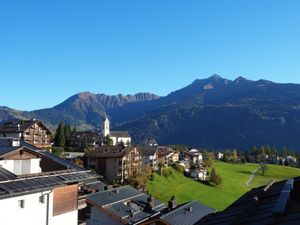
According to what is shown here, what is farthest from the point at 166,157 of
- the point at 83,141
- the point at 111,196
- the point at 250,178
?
the point at 111,196

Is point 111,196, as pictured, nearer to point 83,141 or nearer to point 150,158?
point 150,158

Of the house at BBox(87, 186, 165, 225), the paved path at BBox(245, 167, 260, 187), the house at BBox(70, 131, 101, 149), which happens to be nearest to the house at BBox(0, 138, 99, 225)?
the house at BBox(87, 186, 165, 225)

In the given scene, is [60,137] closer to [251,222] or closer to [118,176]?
[118,176]

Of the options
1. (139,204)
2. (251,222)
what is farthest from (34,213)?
(139,204)

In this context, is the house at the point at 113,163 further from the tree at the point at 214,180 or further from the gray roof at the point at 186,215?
the gray roof at the point at 186,215

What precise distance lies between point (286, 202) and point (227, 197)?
105m

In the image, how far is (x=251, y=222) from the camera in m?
8.98

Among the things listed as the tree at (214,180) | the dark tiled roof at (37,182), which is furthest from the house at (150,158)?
the dark tiled roof at (37,182)

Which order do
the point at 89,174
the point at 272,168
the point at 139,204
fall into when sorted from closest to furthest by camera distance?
the point at 89,174 → the point at 139,204 → the point at 272,168

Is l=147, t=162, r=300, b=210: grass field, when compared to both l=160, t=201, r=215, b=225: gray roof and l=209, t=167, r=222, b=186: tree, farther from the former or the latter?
l=160, t=201, r=215, b=225: gray roof

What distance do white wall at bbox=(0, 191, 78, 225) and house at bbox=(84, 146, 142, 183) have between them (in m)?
73.9

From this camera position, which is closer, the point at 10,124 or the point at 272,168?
the point at 10,124

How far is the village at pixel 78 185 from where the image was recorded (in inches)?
765

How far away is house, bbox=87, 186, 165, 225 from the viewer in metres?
47.3
